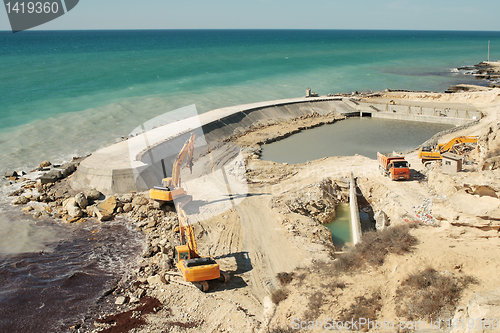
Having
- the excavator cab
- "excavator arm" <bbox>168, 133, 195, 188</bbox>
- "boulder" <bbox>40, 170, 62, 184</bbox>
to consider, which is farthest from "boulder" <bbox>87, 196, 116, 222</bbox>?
the excavator cab

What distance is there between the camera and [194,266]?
509 inches

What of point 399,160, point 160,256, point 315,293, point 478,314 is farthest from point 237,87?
point 478,314

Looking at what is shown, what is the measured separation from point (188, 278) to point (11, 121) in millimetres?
37025

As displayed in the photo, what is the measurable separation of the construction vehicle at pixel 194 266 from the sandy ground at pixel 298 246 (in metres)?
0.43

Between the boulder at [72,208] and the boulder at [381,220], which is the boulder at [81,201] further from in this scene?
the boulder at [381,220]

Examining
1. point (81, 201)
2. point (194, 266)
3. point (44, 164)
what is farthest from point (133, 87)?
point (194, 266)

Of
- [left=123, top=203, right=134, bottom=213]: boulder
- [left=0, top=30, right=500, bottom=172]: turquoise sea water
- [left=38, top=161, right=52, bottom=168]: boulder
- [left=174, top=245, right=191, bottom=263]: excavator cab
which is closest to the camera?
[left=174, top=245, right=191, bottom=263]: excavator cab

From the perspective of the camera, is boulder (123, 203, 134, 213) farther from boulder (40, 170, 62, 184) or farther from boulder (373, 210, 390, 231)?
boulder (373, 210, 390, 231)

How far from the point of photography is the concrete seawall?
74.7 feet

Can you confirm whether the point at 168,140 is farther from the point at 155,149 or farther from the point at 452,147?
the point at 452,147

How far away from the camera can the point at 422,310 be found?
352 inches

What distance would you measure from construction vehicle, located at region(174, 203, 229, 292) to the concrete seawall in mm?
7078

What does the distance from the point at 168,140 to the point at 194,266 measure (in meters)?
16.8

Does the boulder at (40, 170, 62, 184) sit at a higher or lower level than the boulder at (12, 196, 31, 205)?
higher
